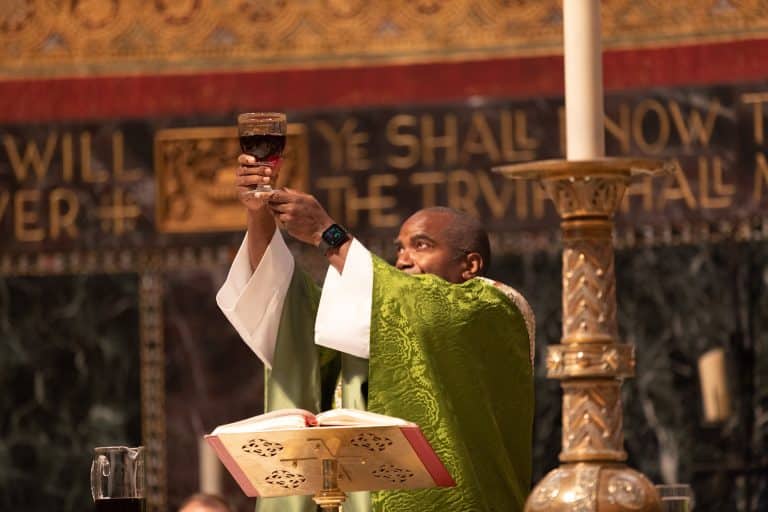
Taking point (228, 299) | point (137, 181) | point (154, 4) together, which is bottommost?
point (228, 299)

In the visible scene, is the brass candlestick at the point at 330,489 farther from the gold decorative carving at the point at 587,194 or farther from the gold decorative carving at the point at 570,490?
the gold decorative carving at the point at 587,194

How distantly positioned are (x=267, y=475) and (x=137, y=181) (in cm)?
519

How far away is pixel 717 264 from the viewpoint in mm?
9203

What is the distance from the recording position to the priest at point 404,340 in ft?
18.4

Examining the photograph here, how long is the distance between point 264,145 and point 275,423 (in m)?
0.72

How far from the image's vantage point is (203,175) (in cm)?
967

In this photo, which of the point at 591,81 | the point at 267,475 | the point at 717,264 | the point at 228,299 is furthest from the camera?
the point at 717,264

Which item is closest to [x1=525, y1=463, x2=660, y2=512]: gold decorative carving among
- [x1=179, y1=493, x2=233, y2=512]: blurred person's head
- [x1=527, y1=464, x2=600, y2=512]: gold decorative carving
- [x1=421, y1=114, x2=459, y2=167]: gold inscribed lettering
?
[x1=527, y1=464, x2=600, y2=512]: gold decorative carving

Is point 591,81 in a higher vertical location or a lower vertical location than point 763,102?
lower

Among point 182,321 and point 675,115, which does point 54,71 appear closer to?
point 182,321

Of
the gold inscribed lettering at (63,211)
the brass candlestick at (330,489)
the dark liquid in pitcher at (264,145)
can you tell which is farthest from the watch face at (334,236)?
the gold inscribed lettering at (63,211)

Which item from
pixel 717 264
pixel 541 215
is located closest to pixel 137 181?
pixel 541 215

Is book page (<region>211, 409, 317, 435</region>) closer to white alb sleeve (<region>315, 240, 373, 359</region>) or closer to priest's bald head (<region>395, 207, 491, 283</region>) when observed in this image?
white alb sleeve (<region>315, 240, 373, 359</region>)

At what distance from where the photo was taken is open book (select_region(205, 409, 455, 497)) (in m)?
4.51
